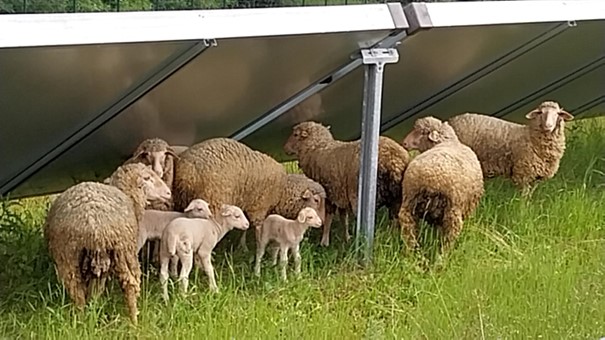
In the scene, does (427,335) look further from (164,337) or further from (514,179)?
(514,179)

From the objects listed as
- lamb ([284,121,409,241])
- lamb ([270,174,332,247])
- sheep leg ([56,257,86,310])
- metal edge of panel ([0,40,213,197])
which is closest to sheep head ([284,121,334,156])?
lamb ([284,121,409,241])

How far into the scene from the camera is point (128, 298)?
4445 mm

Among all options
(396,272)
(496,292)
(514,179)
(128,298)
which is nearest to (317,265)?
(396,272)

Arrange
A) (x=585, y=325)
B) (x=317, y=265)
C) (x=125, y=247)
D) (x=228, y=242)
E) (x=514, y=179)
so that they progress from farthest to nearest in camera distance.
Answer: (x=514, y=179) < (x=228, y=242) < (x=317, y=265) < (x=585, y=325) < (x=125, y=247)

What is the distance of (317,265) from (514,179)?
5.76 ft

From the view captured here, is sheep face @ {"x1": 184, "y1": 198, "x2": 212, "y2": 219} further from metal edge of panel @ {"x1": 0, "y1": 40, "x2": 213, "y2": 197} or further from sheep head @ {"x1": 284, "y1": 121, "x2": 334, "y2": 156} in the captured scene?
sheep head @ {"x1": 284, "y1": 121, "x2": 334, "y2": 156}

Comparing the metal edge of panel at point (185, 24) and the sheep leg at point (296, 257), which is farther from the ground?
the metal edge of panel at point (185, 24)

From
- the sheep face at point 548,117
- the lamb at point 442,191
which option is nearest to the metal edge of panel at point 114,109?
the lamb at point 442,191

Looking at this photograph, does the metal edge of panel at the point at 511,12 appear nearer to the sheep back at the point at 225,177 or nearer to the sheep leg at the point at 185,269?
the sheep back at the point at 225,177

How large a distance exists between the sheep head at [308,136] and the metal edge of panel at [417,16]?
1.23 m

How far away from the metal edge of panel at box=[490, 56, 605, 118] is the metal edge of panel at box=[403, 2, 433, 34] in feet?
8.20

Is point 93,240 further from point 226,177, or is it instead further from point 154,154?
point 226,177

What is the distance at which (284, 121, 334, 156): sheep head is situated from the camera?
589 centimetres

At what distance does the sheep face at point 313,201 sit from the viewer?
18.1 ft
